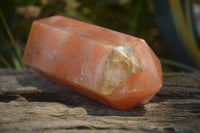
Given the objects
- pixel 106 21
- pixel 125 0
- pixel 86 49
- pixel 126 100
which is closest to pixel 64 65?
pixel 86 49

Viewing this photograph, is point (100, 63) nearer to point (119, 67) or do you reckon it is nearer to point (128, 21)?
point (119, 67)

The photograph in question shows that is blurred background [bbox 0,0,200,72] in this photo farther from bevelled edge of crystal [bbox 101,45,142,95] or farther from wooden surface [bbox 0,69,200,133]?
bevelled edge of crystal [bbox 101,45,142,95]

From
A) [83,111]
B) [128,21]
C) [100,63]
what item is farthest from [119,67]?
[128,21]

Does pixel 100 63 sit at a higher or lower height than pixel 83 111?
higher

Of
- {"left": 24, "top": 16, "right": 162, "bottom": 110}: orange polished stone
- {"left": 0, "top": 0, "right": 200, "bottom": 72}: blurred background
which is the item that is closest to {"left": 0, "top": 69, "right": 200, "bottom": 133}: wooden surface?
{"left": 24, "top": 16, "right": 162, "bottom": 110}: orange polished stone

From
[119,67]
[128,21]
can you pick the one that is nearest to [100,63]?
[119,67]

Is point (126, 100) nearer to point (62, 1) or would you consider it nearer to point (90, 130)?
point (90, 130)

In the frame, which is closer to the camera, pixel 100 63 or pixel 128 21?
pixel 100 63
